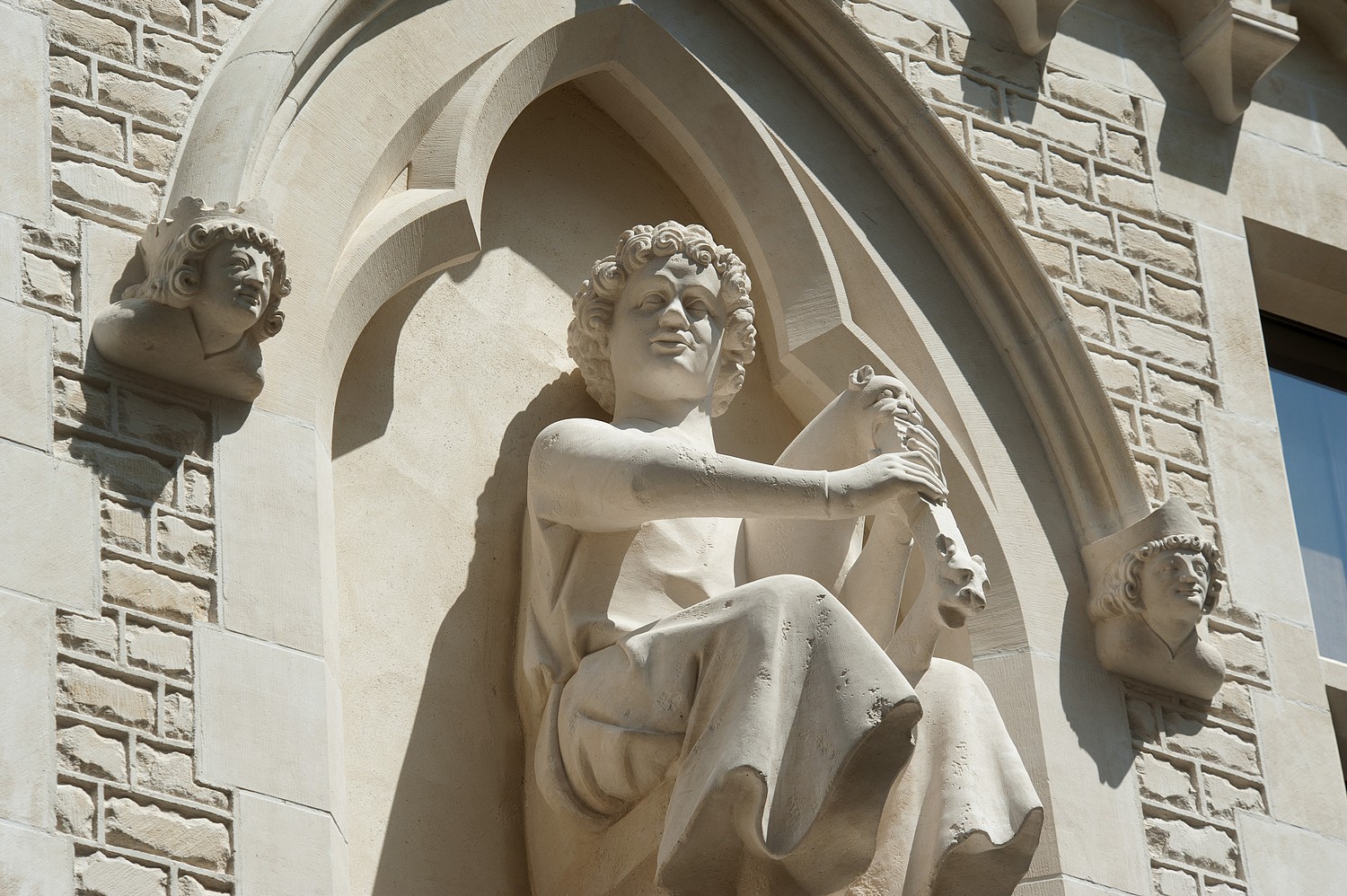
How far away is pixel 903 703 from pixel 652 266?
138cm

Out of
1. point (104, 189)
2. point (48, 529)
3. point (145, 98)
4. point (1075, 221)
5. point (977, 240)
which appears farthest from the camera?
point (1075, 221)

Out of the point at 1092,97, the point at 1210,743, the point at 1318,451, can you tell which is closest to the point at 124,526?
the point at 1210,743

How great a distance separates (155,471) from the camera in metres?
4.53

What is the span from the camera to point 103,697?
13.9 ft

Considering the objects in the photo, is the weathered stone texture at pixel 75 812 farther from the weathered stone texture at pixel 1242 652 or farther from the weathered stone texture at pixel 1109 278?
the weathered stone texture at pixel 1109 278

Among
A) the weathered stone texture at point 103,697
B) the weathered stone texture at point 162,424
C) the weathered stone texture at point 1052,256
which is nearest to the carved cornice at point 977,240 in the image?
the weathered stone texture at point 1052,256

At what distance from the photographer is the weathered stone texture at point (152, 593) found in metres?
4.36

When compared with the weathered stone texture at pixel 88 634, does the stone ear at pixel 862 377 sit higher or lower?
higher

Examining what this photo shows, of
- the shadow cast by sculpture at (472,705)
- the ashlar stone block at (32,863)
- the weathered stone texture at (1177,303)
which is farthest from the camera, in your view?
the weathered stone texture at (1177,303)

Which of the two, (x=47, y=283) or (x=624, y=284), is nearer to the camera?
(x=47, y=283)

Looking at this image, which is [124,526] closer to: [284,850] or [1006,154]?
[284,850]

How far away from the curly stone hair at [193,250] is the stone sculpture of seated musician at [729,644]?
0.64 metres

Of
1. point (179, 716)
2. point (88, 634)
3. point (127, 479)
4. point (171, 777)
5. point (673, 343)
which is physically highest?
point (673, 343)

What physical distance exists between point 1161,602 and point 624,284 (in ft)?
4.70
